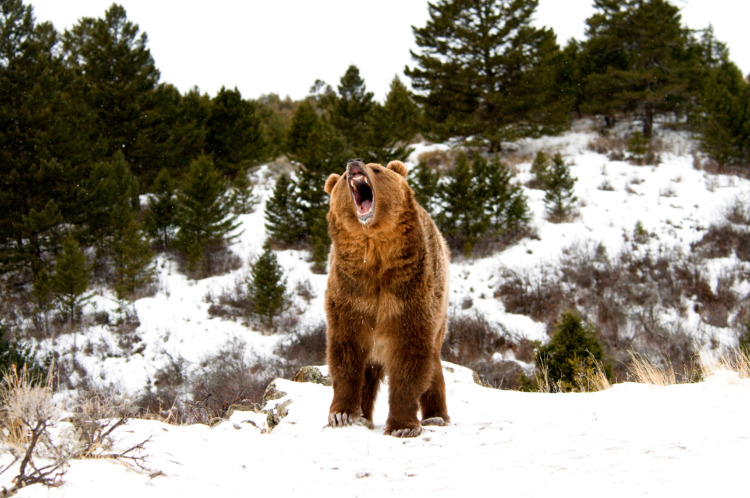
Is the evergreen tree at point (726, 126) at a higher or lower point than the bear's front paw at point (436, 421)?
higher

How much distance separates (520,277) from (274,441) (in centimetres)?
1633

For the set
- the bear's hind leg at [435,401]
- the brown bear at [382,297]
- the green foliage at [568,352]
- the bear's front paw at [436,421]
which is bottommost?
the green foliage at [568,352]

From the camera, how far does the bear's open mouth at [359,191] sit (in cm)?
388

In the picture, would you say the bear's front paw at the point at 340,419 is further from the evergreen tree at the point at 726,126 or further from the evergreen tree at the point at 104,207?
the evergreen tree at the point at 726,126

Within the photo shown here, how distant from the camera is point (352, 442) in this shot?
11.5 feet

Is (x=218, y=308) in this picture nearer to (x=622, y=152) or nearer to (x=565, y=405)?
(x=565, y=405)

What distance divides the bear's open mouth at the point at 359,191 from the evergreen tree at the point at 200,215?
56.5 ft

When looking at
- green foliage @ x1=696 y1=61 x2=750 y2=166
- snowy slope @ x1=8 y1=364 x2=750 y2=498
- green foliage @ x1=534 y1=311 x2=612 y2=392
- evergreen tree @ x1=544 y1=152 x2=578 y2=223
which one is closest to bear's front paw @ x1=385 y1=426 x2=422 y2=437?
snowy slope @ x1=8 y1=364 x2=750 y2=498

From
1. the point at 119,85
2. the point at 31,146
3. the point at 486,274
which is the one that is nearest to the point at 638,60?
the point at 486,274

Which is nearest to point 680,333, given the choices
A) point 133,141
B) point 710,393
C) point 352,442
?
point 710,393

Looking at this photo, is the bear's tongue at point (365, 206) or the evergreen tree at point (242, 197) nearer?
the bear's tongue at point (365, 206)

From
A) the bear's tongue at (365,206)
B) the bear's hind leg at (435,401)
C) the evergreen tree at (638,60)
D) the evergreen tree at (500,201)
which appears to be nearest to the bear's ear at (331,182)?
the bear's tongue at (365,206)

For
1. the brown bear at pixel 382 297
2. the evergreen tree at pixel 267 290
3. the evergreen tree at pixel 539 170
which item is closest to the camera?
the brown bear at pixel 382 297

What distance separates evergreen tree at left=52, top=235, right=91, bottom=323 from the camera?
57.8 ft
